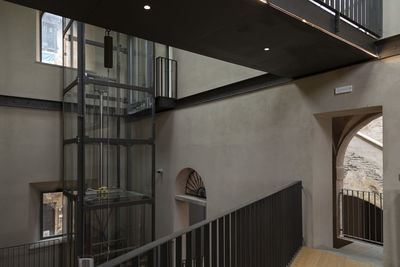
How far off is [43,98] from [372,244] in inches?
363

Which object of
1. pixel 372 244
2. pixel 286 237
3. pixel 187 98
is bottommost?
pixel 372 244

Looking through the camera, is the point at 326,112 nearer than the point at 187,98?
Yes

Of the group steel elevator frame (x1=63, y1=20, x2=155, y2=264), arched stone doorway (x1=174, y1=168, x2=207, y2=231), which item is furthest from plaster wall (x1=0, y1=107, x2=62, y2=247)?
arched stone doorway (x1=174, y1=168, x2=207, y2=231)

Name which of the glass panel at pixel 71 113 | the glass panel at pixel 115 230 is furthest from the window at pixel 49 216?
the glass panel at pixel 115 230

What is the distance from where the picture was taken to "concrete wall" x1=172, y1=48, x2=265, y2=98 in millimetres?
6277

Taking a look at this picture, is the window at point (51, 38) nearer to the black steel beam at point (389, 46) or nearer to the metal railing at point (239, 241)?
the metal railing at point (239, 241)

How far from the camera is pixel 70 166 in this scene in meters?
7.63

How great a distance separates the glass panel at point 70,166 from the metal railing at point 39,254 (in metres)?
1.47

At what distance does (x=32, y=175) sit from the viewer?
8.57m

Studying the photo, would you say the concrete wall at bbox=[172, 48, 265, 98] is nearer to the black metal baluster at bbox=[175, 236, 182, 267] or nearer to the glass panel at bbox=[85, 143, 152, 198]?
the glass panel at bbox=[85, 143, 152, 198]

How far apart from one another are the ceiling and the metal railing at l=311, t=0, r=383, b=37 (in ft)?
1.11

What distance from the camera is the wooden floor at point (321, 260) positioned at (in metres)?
3.92

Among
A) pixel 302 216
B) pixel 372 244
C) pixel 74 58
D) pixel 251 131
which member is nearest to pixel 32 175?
pixel 74 58

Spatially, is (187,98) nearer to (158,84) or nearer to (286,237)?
(158,84)
